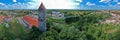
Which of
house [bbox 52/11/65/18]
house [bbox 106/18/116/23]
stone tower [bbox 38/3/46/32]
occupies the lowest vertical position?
house [bbox 106/18/116/23]

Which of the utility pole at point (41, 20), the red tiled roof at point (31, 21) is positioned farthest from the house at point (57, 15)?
the utility pole at point (41, 20)

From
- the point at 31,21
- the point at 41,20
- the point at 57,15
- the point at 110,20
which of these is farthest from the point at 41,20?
the point at 110,20

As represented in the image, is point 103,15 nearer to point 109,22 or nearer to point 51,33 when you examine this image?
point 109,22

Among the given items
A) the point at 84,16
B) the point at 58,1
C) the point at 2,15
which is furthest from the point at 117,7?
the point at 2,15

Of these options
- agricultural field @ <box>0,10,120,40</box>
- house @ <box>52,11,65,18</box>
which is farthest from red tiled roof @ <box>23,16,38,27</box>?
house @ <box>52,11,65,18</box>

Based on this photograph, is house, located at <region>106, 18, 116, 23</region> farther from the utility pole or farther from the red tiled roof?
the utility pole

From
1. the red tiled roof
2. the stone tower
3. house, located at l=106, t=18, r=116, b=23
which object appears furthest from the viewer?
house, located at l=106, t=18, r=116, b=23

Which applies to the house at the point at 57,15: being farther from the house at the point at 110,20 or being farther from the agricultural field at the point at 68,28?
the house at the point at 110,20

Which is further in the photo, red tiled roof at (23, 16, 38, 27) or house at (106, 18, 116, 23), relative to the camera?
house at (106, 18, 116, 23)

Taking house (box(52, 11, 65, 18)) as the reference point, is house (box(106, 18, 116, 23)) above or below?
A: below

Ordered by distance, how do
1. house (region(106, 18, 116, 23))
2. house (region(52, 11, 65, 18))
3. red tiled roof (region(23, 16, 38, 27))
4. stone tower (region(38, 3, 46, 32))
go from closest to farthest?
stone tower (region(38, 3, 46, 32))
red tiled roof (region(23, 16, 38, 27))
house (region(106, 18, 116, 23))
house (region(52, 11, 65, 18))

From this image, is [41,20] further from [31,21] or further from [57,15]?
[57,15]

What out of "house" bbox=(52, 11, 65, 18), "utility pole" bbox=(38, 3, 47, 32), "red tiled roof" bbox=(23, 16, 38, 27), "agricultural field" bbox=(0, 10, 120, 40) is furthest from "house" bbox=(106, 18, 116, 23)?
"utility pole" bbox=(38, 3, 47, 32)
